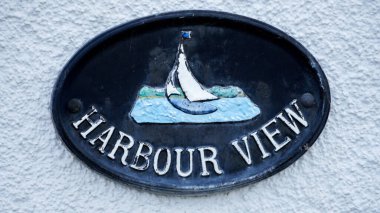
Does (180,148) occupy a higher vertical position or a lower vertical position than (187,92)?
lower

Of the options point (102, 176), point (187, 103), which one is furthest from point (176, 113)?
point (102, 176)

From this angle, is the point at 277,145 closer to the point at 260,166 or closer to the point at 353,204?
the point at 260,166

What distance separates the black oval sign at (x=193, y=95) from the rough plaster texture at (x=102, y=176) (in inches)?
2.1

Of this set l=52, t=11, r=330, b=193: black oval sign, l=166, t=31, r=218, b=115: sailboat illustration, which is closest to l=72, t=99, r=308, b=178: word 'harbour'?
l=52, t=11, r=330, b=193: black oval sign

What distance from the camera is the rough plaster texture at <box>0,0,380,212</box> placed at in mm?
1292

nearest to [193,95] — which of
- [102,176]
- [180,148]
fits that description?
[180,148]

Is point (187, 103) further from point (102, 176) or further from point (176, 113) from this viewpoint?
point (102, 176)

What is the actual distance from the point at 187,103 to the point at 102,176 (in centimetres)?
31

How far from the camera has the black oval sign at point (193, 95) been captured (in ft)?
4.16

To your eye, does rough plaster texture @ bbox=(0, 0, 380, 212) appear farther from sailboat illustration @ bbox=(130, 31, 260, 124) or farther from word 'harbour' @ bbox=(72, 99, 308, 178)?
sailboat illustration @ bbox=(130, 31, 260, 124)

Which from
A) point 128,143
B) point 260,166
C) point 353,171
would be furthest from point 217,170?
point 353,171

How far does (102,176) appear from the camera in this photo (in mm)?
1289

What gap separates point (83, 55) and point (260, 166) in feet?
1.84

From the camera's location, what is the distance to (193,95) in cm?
129
